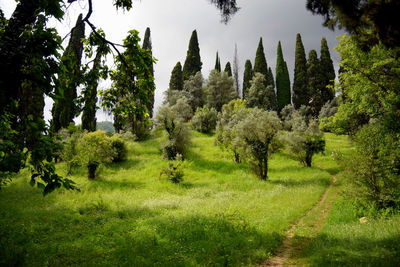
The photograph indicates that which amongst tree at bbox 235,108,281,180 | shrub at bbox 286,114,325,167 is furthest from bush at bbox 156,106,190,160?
shrub at bbox 286,114,325,167

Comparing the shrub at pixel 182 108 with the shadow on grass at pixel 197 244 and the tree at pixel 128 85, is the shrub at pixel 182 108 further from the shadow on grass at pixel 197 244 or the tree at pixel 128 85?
the tree at pixel 128 85

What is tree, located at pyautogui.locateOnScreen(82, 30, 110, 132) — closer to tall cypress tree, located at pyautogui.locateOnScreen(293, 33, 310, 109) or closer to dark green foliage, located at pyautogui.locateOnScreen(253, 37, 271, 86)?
tall cypress tree, located at pyautogui.locateOnScreen(293, 33, 310, 109)

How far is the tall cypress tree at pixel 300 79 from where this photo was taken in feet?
164

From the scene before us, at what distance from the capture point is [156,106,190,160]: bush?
2842 centimetres

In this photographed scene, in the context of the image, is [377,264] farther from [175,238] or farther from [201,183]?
[201,183]

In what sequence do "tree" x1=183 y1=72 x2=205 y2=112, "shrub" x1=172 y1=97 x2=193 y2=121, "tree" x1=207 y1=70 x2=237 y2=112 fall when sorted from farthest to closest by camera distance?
"tree" x1=183 y1=72 x2=205 y2=112 → "tree" x1=207 y1=70 x2=237 y2=112 → "shrub" x1=172 y1=97 x2=193 y2=121

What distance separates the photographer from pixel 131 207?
12750 millimetres

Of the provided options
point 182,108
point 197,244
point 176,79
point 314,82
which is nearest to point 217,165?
point 197,244

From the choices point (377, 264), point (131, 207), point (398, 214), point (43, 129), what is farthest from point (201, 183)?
point (43, 129)

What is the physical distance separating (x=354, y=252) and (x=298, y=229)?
10.9 feet

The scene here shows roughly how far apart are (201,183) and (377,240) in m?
14.1

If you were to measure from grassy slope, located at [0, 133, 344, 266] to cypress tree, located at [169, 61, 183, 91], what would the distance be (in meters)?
45.0

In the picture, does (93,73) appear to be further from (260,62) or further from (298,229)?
(260,62)

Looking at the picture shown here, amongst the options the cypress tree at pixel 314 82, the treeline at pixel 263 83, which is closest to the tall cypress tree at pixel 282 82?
the treeline at pixel 263 83
